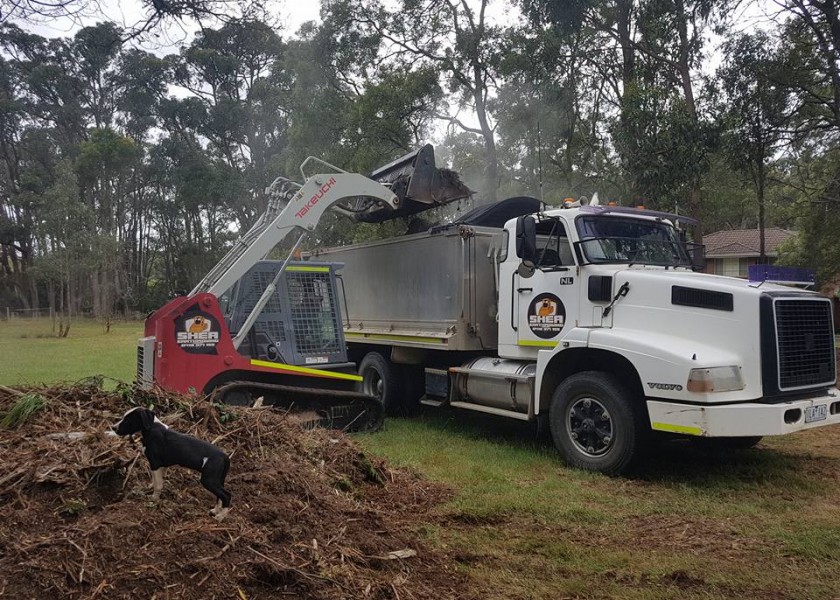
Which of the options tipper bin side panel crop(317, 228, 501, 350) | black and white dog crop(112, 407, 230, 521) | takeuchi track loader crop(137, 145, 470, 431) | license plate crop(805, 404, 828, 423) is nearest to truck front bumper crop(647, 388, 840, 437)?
license plate crop(805, 404, 828, 423)

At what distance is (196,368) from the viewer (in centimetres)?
754

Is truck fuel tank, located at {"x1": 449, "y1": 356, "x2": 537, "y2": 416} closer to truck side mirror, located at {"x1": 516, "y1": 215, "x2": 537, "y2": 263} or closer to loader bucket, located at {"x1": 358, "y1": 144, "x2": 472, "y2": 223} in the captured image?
truck side mirror, located at {"x1": 516, "y1": 215, "x2": 537, "y2": 263}

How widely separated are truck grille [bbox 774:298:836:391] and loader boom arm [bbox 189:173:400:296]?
5.06 m

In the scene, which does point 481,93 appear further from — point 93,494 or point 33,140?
point 33,140

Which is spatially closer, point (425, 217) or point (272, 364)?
point (272, 364)

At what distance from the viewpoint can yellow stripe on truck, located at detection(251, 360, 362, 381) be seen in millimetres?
7914

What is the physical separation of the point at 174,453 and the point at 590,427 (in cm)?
400

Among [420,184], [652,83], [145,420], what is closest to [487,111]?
[652,83]

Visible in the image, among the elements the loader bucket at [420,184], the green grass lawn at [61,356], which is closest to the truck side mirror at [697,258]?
the loader bucket at [420,184]

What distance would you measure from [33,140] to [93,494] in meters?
47.0

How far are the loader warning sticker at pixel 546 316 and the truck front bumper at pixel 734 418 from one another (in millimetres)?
1474

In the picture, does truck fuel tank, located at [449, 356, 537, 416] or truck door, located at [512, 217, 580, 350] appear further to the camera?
truck fuel tank, located at [449, 356, 537, 416]

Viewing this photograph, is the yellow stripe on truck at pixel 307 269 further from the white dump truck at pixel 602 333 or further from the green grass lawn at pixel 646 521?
the green grass lawn at pixel 646 521

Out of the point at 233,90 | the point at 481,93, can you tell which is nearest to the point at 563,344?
the point at 481,93
